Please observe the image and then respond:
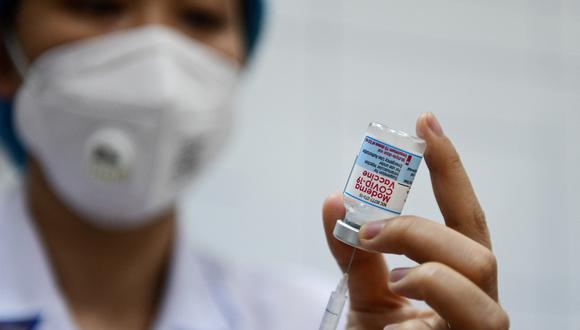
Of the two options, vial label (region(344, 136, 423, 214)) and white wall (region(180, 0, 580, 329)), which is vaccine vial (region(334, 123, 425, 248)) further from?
white wall (region(180, 0, 580, 329))

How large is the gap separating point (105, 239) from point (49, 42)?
0.38 m

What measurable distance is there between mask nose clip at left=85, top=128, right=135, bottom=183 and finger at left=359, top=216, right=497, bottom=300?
1.91 feet

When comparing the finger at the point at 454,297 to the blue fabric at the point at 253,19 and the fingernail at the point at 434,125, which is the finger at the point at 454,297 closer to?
the fingernail at the point at 434,125

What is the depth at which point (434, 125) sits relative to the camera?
25.2 inches

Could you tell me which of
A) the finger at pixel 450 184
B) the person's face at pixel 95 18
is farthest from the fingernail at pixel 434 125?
the person's face at pixel 95 18

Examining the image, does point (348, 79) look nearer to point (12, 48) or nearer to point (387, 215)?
point (12, 48)

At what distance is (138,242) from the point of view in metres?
1.25

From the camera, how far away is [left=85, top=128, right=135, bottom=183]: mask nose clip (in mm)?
1074

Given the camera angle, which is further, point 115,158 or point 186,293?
point 186,293

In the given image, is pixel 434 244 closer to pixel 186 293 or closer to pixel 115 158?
pixel 115 158

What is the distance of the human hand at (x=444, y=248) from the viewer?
0.61 metres

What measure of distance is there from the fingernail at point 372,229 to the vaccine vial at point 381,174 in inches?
0.4

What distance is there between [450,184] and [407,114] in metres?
1.22

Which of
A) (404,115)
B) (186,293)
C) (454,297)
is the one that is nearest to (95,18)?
(186,293)
